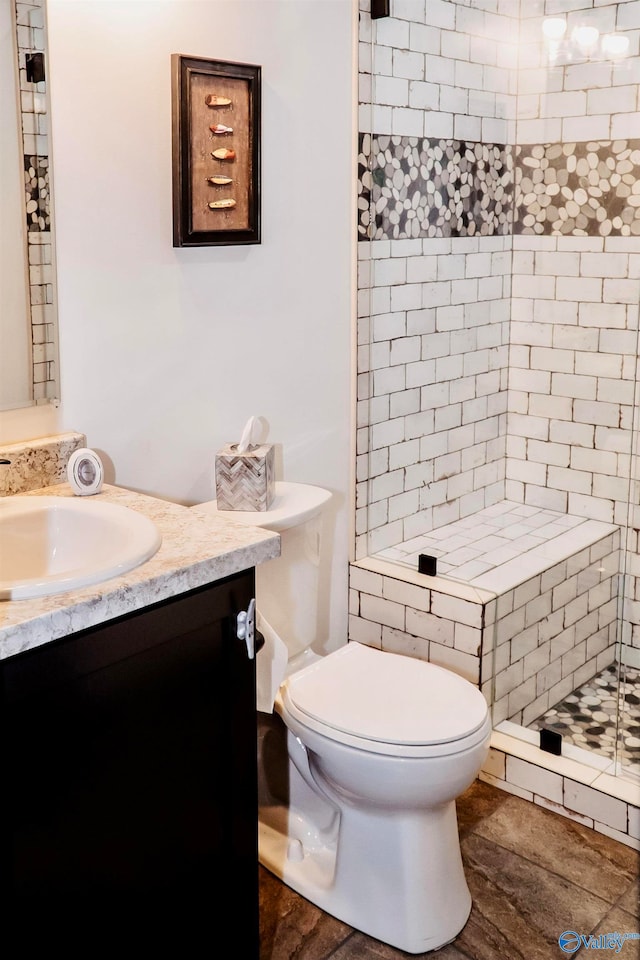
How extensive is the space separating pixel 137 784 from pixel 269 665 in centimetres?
63

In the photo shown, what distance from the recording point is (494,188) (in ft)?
9.10

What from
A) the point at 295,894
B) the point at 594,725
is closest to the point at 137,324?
the point at 295,894

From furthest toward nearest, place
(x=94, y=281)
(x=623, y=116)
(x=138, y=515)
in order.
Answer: (x=623, y=116) → (x=94, y=281) → (x=138, y=515)

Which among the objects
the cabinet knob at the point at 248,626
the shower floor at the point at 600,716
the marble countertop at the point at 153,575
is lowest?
the shower floor at the point at 600,716

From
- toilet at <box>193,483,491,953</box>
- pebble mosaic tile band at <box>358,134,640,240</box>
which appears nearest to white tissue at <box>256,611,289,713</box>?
toilet at <box>193,483,491,953</box>

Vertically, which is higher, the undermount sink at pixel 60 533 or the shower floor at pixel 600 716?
the undermount sink at pixel 60 533

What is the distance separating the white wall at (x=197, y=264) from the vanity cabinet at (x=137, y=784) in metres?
0.66

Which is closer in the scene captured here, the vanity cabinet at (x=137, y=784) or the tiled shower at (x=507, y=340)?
the vanity cabinet at (x=137, y=784)

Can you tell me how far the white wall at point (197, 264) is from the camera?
192 centimetres

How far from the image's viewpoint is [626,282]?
8.47 ft

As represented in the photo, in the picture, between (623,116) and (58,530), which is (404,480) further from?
(58,530)

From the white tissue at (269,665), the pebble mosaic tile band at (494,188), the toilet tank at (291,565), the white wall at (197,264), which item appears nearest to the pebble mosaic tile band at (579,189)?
the pebble mosaic tile band at (494,188)

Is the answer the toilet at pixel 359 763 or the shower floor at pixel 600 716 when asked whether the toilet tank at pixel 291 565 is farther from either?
the shower floor at pixel 600 716

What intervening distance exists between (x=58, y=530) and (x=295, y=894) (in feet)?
3.37
